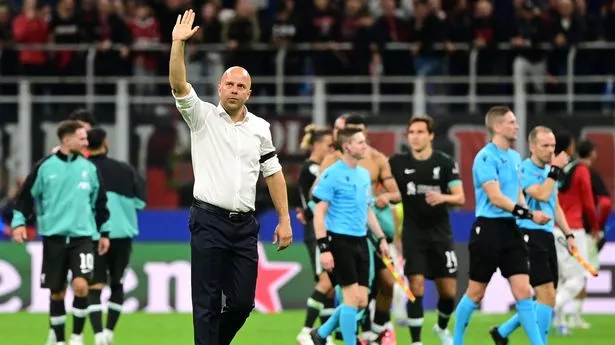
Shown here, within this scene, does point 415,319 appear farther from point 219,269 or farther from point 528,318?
point 219,269

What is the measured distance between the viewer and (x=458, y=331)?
1416 cm

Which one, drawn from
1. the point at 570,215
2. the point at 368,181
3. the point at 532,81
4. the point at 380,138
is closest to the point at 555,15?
the point at 532,81

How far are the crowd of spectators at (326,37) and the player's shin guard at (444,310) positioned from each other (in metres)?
9.10

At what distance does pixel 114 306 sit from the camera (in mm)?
16609

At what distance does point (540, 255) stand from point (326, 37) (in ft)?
34.8

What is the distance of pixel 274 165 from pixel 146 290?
33.7 ft

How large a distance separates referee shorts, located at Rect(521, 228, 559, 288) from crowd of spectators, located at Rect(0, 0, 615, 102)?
975 centimetres

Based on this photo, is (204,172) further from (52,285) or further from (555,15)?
(555,15)

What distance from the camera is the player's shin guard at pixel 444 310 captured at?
1565cm

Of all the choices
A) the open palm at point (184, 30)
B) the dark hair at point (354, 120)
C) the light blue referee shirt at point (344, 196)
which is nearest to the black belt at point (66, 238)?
the light blue referee shirt at point (344, 196)

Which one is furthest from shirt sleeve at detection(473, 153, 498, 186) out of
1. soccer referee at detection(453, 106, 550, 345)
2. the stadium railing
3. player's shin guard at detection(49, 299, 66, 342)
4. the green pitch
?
the stadium railing

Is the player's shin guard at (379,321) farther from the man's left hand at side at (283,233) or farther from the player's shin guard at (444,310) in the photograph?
the man's left hand at side at (283,233)

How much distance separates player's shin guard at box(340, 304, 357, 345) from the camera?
46.5 ft

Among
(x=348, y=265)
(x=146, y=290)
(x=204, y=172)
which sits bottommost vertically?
(x=146, y=290)
